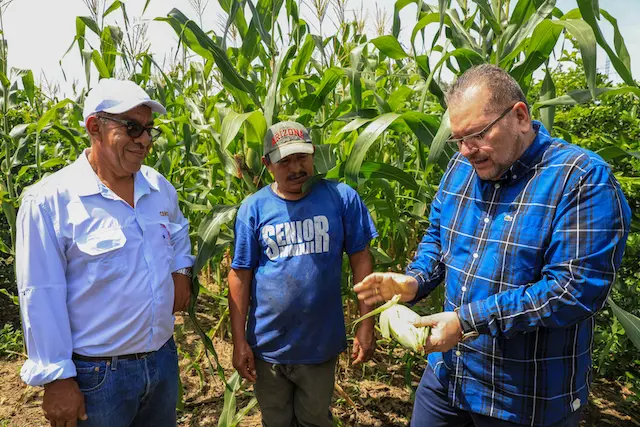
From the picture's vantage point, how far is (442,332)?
4.44 ft

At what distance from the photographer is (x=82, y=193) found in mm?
Answer: 1640

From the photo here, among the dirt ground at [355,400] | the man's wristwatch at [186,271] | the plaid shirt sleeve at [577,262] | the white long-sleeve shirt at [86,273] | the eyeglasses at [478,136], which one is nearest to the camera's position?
the plaid shirt sleeve at [577,262]

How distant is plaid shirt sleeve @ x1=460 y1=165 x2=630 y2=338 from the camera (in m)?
1.21

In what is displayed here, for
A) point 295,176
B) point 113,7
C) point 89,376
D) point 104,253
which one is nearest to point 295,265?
point 295,176

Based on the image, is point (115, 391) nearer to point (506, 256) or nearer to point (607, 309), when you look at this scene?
point (506, 256)

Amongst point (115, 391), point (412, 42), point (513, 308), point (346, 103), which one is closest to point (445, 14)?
point (412, 42)

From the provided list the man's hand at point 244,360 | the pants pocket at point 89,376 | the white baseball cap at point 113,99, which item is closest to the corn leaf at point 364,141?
the white baseball cap at point 113,99

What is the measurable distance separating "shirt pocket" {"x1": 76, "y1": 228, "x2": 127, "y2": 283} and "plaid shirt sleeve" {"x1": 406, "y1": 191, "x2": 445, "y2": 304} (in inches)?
39.3

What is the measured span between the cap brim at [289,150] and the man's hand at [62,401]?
106 cm

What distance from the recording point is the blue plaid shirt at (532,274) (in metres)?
1.23

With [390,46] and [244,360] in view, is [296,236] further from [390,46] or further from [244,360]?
[390,46]

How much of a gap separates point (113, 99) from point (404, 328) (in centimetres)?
124

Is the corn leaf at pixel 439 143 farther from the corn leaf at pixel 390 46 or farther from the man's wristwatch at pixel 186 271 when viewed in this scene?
the man's wristwatch at pixel 186 271

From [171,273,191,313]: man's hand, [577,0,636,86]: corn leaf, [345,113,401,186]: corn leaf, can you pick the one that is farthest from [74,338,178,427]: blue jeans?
[577,0,636,86]: corn leaf
